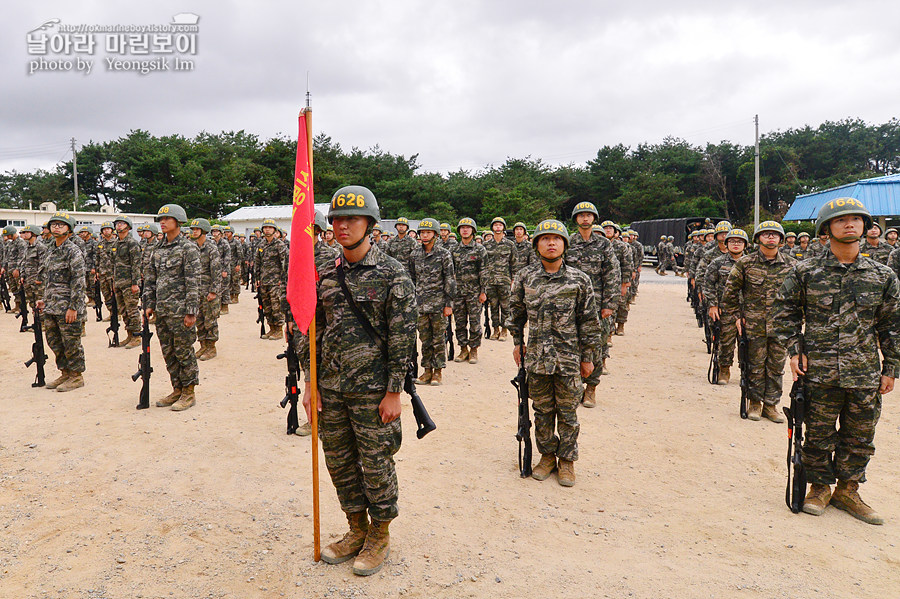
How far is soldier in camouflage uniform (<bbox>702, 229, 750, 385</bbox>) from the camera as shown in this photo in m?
7.55

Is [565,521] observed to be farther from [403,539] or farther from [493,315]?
[493,315]

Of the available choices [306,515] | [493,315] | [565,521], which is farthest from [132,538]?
[493,315]

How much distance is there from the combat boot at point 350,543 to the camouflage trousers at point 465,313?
6.16 meters

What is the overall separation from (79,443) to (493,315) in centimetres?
807

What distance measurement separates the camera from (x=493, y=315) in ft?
39.0

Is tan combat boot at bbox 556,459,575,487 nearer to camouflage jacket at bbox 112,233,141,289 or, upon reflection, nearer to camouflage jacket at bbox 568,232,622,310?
camouflage jacket at bbox 568,232,622,310

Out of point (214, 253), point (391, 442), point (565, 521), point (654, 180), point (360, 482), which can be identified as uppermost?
point (654, 180)

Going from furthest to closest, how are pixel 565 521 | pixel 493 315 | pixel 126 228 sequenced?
1. pixel 493 315
2. pixel 126 228
3. pixel 565 521

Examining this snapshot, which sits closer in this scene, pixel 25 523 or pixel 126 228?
pixel 25 523

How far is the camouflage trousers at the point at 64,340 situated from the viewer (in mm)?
7320

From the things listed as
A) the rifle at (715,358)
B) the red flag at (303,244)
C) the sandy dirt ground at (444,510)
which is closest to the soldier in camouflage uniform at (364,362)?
the red flag at (303,244)

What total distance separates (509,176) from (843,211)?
46449 millimetres

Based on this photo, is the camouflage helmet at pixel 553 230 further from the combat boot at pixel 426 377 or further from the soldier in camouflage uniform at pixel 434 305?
the combat boot at pixel 426 377

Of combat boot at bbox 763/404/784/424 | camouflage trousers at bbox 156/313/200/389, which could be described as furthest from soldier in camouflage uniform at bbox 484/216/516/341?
camouflage trousers at bbox 156/313/200/389
